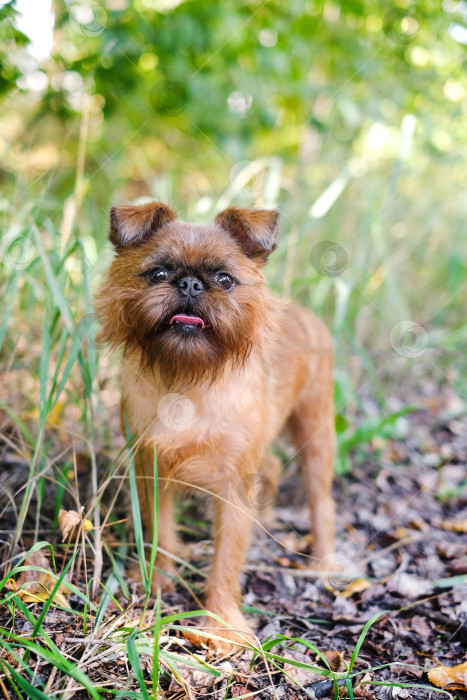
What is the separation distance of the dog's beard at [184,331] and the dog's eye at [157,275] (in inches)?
3.3

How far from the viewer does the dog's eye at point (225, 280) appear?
2.38 meters

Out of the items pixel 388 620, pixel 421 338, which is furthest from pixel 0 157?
pixel 388 620

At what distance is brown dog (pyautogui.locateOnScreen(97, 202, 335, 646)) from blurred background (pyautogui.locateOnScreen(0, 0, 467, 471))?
1.44 feet

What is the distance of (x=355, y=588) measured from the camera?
3014 mm

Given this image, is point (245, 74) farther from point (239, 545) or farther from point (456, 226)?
point (239, 545)

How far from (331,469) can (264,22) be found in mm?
3493

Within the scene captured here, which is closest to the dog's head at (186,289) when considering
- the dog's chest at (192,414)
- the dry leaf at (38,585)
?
the dog's chest at (192,414)

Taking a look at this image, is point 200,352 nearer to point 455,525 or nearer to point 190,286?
point 190,286

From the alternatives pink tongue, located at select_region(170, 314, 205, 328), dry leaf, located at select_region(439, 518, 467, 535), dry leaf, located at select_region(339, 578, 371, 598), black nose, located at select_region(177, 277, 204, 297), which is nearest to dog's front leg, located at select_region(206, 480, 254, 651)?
dry leaf, located at select_region(339, 578, 371, 598)

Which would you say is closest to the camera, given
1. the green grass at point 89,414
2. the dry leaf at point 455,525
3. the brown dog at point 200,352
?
the green grass at point 89,414

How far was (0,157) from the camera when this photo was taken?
4492 millimetres

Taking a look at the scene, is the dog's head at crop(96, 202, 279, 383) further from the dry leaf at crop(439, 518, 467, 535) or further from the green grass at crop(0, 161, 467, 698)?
the dry leaf at crop(439, 518, 467, 535)

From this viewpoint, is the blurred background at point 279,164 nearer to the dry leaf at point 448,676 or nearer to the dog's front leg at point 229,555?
the dog's front leg at point 229,555

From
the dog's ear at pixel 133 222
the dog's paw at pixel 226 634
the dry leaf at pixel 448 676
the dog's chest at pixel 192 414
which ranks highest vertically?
the dog's ear at pixel 133 222
